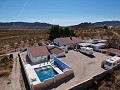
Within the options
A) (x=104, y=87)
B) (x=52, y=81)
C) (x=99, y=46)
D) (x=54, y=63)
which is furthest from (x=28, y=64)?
(x=99, y=46)

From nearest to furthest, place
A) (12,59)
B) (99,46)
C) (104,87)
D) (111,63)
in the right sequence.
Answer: (104,87) → (111,63) → (12,59) → (99,46)

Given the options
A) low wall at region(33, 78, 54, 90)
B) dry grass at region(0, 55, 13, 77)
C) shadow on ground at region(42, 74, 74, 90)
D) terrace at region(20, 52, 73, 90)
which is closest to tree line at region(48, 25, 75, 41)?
dry grass at region(0, 55, 13, 77)

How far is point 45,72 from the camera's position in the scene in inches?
981

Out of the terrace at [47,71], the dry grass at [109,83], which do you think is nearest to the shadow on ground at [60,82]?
the terrace at [47,71]

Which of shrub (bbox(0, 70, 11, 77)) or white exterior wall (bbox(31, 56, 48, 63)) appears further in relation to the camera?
white exterior wall (bbox(31, 56, 48, 63))

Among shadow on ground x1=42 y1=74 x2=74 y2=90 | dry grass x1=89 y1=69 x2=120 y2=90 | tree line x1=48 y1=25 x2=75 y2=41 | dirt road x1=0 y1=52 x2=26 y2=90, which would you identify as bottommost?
dirt road x1=0 y1=52 x2=26 y2=90

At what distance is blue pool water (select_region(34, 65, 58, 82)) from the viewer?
76.8ft

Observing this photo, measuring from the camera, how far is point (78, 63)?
2686cm

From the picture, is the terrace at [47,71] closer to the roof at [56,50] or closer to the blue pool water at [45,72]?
the blue pool water at [45,72]

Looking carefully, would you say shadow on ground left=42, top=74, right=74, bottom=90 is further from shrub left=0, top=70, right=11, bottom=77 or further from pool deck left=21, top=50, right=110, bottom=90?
shrub left=0, top=70, right=11, bottom=77

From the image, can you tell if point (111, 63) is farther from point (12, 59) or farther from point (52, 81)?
point (12, 59)

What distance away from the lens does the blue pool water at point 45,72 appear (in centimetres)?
2339

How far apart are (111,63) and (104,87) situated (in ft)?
21.6

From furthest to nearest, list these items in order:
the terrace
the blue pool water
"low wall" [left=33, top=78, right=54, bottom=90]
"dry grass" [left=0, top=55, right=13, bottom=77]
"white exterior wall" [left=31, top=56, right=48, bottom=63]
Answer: "white exterior wall" [left=31, top=56, right=48, bottom=63], "dry grass" [left=0, top=55, right=13, bottom=77], the blue pool water, the terrace, "low wall" [left=33, top=78, right=54, bottom=90]
